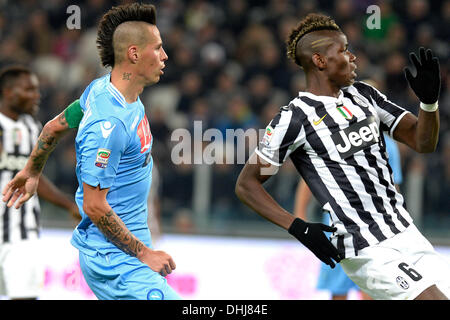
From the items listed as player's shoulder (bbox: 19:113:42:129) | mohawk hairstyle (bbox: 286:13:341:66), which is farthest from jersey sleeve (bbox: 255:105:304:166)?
player's shoulder (bbox: 19:113:42:129)

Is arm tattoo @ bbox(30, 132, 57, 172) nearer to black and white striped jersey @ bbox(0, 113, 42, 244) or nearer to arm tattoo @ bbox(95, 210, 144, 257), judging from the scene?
arm tattoo @ bbox(95, 210, 144, 257)

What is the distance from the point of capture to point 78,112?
14.4ft

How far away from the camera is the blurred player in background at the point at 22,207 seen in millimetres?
6090

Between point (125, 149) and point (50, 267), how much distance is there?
16.9 ft

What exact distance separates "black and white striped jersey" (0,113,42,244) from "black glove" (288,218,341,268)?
2.92 m

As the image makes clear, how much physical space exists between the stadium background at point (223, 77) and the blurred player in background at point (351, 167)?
12.6 feet

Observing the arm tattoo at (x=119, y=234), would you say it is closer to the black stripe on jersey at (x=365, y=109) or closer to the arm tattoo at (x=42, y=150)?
the arm tattoo at (x=42, y=150)

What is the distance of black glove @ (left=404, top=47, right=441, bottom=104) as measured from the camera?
4.15m

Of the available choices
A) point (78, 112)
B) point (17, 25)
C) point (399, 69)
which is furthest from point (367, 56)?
point (78, 112)

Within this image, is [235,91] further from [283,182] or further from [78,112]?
[78,112]

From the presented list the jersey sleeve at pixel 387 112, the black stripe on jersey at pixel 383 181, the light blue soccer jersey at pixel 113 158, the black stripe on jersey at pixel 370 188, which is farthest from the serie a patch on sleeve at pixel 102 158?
the jersey sleeve at pixel 387 112

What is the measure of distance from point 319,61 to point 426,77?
63cm

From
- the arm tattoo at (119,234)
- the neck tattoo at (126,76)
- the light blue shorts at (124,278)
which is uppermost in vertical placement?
the neck tattoo at (126,76)

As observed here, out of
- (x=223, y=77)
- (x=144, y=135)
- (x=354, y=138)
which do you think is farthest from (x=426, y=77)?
(x=223, y=77)
